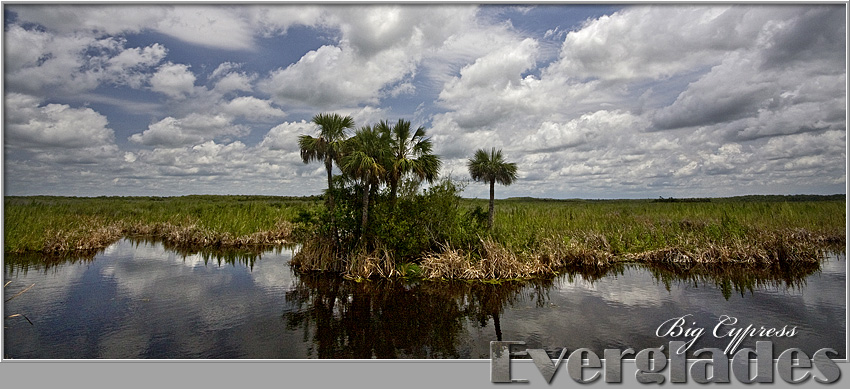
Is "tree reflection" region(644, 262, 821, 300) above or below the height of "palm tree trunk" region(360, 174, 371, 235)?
below

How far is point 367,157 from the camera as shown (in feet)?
38.7

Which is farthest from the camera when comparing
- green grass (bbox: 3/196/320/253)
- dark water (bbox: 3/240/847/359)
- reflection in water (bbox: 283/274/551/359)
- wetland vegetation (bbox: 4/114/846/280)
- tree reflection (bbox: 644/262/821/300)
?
green grass (bbox: 3/196/320/253)

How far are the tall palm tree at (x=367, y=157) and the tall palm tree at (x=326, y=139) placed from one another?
1.86 ft

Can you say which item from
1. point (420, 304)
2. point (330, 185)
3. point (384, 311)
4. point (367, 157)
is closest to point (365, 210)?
point (330, 185)

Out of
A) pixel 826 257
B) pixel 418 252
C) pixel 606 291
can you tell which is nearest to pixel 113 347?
pixel 418 252

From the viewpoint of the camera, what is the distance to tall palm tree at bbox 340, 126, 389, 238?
11.8 m

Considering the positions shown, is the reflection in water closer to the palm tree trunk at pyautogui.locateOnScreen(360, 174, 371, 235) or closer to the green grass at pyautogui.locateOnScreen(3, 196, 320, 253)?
the palm tree trunk at pyautogui.locateOnScreen(360, 174, 371, 235)

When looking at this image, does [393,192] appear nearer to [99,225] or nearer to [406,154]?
[406,154]

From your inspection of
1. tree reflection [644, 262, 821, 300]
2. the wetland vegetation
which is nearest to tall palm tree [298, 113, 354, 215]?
the wetland vegetation

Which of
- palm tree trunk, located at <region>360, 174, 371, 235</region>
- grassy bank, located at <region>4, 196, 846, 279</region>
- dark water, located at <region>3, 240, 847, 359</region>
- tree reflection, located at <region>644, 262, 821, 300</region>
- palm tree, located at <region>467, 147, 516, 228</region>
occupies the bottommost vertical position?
dark water, located at <region>3, 240, 847, 359</region>

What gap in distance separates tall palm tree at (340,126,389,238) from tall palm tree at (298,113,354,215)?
1.86ft

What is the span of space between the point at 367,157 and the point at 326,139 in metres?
2.00

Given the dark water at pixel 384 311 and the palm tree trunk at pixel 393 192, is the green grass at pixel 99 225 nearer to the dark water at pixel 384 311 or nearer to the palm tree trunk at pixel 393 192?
the palm tree trunk at pixel 393 192

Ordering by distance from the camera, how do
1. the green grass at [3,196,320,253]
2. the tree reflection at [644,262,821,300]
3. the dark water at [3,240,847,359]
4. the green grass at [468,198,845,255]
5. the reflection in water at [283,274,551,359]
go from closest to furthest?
the reflection in water at [283,274,551,359]
the dark water at [3,240,847,359]
the tree reflection at [644,262,821,300]
the green grass at [468,198,845,255]
the green grass at [3,196,320,253]
